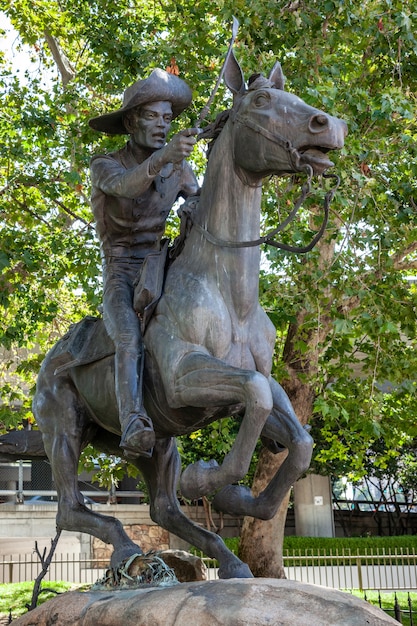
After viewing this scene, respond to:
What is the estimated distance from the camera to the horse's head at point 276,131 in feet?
14.9

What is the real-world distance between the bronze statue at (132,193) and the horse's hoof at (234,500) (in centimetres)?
89

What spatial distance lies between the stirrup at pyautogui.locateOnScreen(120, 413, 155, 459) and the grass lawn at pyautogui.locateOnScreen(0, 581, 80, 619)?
31.4ft

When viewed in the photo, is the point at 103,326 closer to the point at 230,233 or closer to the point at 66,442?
the point at 66,442

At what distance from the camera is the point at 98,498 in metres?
28.3

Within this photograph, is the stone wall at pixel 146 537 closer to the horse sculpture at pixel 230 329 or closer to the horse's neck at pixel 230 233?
the horse sculpture at pixel 230 329

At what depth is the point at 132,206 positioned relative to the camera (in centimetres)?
564

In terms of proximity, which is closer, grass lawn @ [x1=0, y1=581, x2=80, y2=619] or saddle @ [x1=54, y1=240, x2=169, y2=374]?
saddle @ [x1=54, y1=240, x2=169, y2=374]

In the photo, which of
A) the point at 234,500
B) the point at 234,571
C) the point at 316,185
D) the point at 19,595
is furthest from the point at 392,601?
the point at 234,500

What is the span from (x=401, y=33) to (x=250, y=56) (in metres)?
1.88

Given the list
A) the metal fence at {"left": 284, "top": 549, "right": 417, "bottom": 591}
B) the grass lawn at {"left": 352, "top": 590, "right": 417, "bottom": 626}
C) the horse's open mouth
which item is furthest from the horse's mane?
the metal fence at {"left": 284, "top": 549, "right": 417, "bottom": 591}

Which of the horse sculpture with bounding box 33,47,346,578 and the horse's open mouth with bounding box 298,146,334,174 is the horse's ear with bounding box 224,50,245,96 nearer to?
the horse sculpture with bounding box 33,47,346,578

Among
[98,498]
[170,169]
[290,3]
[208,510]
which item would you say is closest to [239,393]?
[170,169]

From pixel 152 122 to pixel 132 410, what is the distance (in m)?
1.92

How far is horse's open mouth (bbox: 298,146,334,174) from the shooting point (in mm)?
4594
